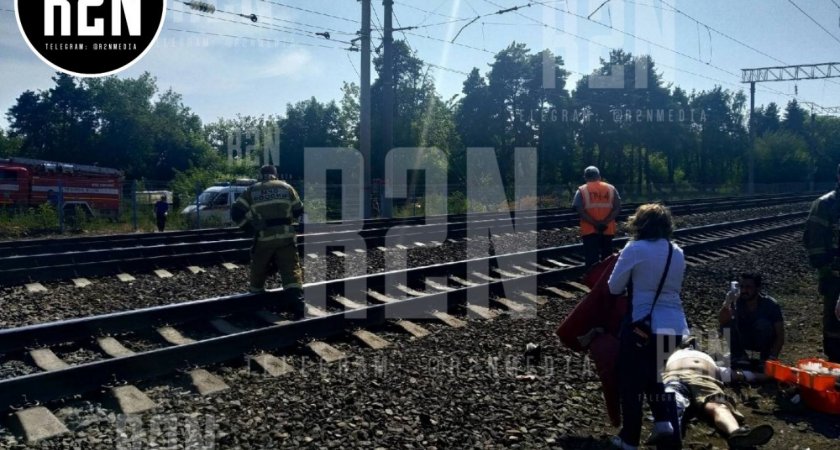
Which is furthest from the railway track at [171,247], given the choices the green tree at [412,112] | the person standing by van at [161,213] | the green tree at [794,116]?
the green tree at [794,116]

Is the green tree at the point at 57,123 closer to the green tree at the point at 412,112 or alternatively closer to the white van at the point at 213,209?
the green tree at the point at 412,112

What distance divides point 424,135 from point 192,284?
4124 centimetres

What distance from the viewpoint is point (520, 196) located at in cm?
4072

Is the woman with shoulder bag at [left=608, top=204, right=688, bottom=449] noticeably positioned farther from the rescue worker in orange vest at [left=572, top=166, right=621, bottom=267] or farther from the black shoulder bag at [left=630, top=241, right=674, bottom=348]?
the rescue worker in orange vest at [left=572, top=166, right=621, bottom=267]

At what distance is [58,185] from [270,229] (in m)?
18.5

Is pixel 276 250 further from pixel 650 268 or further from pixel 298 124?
pixel 298 124

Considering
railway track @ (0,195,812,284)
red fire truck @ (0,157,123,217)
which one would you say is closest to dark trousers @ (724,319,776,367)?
railway track @ (0,195,812,284)

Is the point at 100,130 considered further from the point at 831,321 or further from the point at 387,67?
the point at 831,321

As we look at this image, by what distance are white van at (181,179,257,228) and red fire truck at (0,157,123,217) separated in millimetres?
3638

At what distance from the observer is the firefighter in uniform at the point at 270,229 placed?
7.91 m

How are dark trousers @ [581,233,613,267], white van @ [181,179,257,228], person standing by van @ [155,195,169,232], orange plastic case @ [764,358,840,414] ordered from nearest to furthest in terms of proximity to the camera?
orange plastic case @ [764,358,840,414] → dark trousers @ [581,233,613,267] → person standing by van @ [155,195,169,232] → white van @ [181,179,257,228]

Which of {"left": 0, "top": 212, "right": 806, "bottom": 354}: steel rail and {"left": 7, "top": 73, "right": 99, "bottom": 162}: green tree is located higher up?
{"left": 7, "top": 73, "right": 99, "bottom": 162}: green tree

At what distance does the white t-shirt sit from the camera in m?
4.21

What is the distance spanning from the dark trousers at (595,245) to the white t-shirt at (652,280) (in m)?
4.95
